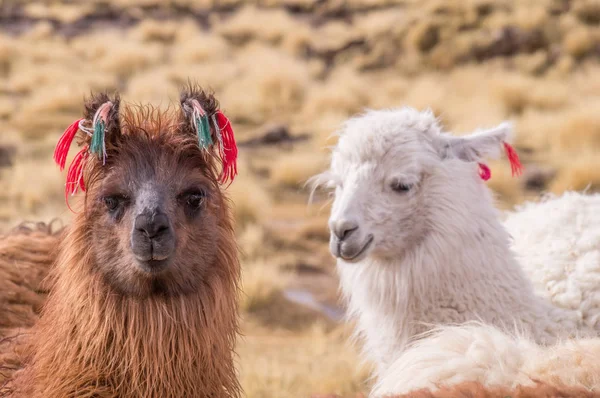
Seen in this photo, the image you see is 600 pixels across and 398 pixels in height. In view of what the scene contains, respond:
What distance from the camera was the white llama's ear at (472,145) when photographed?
3.82m

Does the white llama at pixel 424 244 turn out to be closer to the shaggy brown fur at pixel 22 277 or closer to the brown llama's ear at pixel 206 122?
the brown llama's ear at pixel 206 122

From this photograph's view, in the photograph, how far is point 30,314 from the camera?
144 inches

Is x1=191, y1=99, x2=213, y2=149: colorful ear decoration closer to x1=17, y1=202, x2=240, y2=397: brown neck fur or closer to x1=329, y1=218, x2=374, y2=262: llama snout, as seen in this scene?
x1=17, y1=202, x2=240, y2=397: brown neck fur

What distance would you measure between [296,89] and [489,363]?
47.2 ft

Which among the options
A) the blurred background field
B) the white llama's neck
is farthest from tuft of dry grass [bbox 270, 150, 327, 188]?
the white llama's neck

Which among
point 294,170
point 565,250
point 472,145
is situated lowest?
point 294,170

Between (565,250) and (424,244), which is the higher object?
(424,244)

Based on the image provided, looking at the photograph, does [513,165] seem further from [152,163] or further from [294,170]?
[294,170]

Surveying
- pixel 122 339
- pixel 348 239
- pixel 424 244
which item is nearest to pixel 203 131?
pixel 122 339

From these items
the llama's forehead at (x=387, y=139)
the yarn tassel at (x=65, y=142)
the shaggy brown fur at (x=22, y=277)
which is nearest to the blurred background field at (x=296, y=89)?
the shaggy brown fur at (x=22, y=277)

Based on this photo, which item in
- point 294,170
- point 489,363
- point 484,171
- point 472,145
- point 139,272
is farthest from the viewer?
point 294,170

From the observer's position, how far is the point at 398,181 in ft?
12.1

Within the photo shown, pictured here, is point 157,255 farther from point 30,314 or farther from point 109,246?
point 30,314

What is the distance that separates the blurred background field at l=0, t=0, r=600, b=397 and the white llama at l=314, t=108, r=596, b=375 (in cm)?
126
